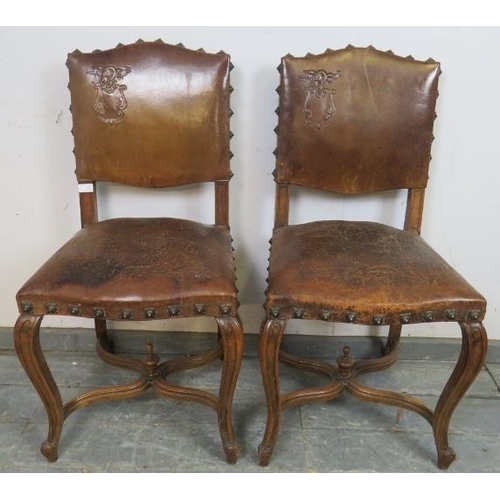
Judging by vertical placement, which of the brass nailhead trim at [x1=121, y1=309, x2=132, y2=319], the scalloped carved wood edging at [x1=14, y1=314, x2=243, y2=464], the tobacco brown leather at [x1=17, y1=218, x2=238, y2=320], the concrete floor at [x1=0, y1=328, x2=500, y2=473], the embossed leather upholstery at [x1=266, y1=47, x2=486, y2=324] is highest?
the embossed leather upholstery at [x1=266, y1=47, x2=486, y2=324]

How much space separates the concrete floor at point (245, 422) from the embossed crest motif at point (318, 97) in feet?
2.95

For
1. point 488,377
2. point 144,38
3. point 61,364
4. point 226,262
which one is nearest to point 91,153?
point 144,38

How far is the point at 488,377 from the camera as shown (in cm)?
211

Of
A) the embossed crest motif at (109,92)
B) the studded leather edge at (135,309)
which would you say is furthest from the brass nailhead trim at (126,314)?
the embossed crest motif at (109,92)

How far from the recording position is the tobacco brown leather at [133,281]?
4.66ft

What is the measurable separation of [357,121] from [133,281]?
86 centimetres

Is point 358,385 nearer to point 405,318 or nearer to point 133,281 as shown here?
point 405,318

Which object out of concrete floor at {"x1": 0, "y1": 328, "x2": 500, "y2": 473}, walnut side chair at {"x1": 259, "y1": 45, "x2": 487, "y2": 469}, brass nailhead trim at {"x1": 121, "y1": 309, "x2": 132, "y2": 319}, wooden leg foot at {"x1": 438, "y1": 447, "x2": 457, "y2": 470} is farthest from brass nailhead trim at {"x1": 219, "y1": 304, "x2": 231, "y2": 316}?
wooden leg foot at {"x1": 438, "y1": 447, "x2": 457, "y2": 470}

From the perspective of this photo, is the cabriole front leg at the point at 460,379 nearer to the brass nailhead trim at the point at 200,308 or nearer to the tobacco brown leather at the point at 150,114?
the brass nailhead trim at the point at 200,308

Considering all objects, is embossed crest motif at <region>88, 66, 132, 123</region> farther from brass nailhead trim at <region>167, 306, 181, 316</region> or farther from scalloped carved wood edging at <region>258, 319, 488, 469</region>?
scalloped carved wood edging at <region>258, 319, 488, 469</region>

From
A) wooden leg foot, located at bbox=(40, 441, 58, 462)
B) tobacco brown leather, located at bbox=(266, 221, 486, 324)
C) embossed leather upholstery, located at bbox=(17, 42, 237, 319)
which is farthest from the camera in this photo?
wooden leg foot, located at bbox=(40, 441, 58, 462)

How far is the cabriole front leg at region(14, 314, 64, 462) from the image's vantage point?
4.84 ft

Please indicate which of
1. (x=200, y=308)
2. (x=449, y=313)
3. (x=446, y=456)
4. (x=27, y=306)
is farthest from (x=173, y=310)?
(x=446, y=456)
